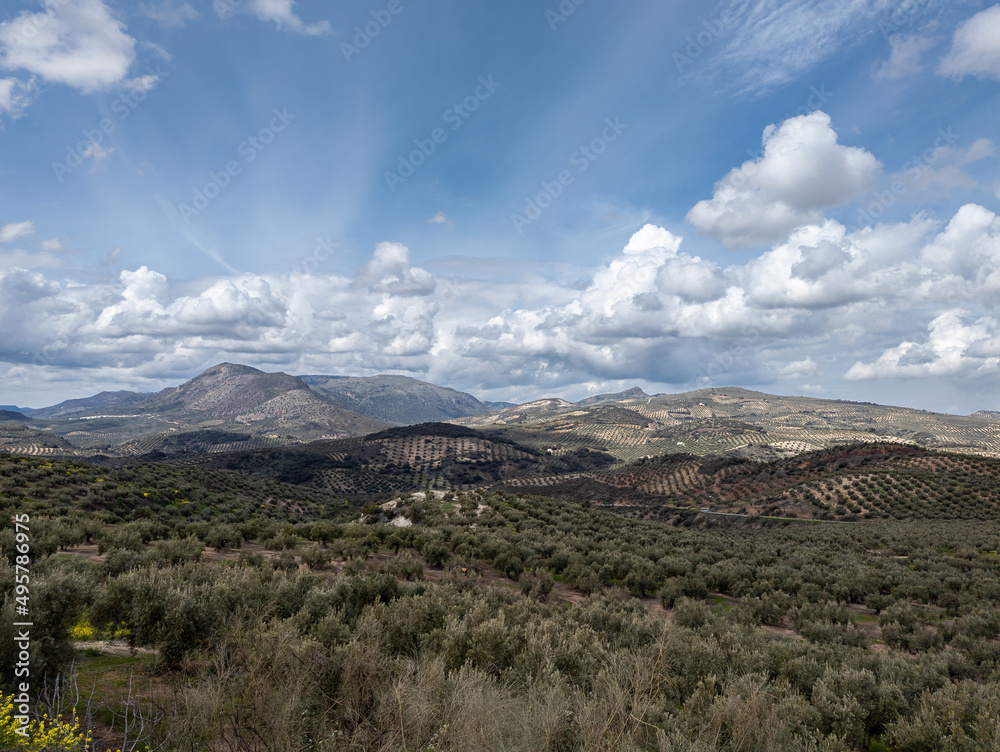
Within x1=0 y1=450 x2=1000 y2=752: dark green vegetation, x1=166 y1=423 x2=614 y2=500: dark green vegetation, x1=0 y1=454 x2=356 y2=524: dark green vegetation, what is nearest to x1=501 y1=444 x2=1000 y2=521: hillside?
x1=0 y1=450 x2=1000 y2=752: dark green vegetation

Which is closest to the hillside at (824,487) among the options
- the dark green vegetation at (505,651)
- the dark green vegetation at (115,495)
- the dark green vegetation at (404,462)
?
the dark green vegetation at (505,651)

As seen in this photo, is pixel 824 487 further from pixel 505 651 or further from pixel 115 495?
pixel 115 495

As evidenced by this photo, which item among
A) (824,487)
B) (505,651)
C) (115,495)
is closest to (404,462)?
(824,487)

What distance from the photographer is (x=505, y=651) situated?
23.5ft

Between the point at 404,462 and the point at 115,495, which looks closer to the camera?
the point at 115,495

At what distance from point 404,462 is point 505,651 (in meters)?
144

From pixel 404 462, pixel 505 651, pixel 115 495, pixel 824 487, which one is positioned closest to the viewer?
pixel 505 651

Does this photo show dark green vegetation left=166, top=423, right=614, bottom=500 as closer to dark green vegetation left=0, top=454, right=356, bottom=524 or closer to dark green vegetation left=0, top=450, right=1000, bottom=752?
dark green vegetation left=0, top=454, right=356, bottom=524

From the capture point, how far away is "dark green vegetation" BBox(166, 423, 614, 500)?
106m

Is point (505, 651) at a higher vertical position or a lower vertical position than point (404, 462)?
higher

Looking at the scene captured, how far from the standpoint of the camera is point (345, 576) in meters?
9.83

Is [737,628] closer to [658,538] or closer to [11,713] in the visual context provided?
[11,713]

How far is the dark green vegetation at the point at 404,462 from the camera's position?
106 meters

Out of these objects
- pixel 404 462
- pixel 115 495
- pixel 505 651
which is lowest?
pixel 404 462
